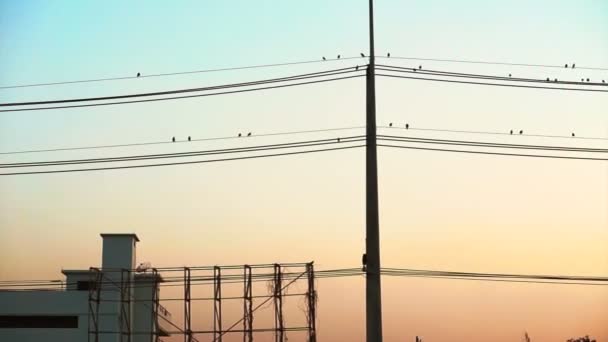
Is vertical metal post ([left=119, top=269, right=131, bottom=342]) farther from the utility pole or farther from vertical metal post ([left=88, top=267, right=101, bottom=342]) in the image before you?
the utility pole

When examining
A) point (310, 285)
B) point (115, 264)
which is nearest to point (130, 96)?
point (310, 285)

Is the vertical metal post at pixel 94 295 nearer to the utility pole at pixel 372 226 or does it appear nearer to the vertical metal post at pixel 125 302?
the vertical metal post at pixel 125 302

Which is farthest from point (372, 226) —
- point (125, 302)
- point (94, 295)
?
point (94, 295)

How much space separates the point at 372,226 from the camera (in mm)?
30641

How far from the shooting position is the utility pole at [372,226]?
1171 inches

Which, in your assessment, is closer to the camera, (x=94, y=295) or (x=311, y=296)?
(x=311, y=296)

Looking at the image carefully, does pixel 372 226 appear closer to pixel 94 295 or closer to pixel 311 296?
pixel 311 296

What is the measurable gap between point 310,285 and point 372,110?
29.0ft

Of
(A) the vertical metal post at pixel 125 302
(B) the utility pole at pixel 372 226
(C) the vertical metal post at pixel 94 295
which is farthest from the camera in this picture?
(A) the vertical metal post at pixel 125 302

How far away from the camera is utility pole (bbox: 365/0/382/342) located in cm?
2975

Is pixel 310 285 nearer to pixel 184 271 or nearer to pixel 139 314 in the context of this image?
pixel 184 271

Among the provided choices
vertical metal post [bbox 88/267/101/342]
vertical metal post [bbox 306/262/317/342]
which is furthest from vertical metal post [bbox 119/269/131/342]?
vertical metal post [bbox 306/262/317/342]

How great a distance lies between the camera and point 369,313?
30.0 m

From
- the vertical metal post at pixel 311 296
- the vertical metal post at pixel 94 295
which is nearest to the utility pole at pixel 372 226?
the vertical metal post at pixel 311 296
